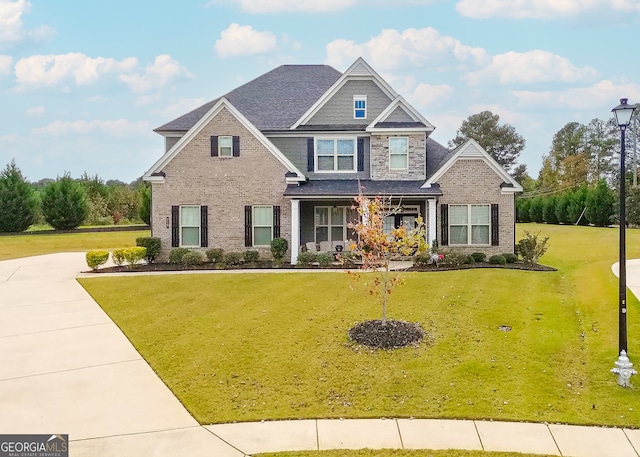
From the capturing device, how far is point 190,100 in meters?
31.2

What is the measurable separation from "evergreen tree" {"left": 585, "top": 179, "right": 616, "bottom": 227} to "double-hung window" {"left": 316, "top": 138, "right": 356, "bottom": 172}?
28154 mm

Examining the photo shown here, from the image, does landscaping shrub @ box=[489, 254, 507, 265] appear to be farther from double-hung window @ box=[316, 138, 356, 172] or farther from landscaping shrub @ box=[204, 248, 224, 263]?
landscaping shrub @ box=[204, 248, 224, 263]

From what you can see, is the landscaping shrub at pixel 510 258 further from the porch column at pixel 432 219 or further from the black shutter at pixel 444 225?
the porch column at pixel 432 219

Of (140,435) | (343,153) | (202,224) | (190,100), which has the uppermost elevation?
(190,100)

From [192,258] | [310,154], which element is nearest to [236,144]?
[310,154]

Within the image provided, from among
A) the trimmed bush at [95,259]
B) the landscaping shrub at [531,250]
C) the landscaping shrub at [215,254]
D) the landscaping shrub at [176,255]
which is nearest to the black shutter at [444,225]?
the landscaping shrub at [531,250]

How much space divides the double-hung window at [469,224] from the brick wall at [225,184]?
703 cm

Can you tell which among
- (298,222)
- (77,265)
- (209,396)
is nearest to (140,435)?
(209,396)

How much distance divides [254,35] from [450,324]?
702 inches

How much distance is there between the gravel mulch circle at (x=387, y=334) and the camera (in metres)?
9.07

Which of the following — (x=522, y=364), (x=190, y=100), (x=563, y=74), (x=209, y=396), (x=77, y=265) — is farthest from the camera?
(x=190, y=100)

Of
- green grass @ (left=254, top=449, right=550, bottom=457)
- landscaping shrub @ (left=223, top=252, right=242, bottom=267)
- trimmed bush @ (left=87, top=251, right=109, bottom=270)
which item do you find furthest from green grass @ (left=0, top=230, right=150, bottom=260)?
green grass @ (left=254, top=449, right=550, bottom=457)

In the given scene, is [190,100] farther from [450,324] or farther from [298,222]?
[450,324]

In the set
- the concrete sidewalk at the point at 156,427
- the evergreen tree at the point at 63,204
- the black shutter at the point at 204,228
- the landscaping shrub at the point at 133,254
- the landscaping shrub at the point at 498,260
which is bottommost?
the concrete sidewalk at the point at 156,427
